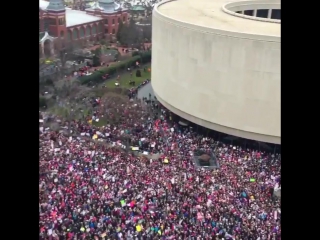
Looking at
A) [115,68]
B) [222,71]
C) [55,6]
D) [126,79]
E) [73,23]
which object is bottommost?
[126,79]

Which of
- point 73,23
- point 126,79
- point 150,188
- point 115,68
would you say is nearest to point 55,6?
point 73,23

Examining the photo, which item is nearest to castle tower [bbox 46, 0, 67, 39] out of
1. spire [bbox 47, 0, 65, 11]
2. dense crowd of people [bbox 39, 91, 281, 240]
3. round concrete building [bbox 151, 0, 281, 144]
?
spire [bbox 47, 0, 65, 11]

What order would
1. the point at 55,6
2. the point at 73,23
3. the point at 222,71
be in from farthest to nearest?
the point at 73,23
the point at 55,6
the point at 222,71

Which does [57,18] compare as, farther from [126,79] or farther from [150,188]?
[150,188]

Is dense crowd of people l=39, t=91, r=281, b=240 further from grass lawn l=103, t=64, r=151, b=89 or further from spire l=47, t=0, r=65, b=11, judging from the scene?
spire l=47, t=0, r=65, b=11

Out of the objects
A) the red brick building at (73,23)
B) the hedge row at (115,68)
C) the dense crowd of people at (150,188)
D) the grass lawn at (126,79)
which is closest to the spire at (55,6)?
the red brick building at (73,23)

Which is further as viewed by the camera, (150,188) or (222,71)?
(222,71)

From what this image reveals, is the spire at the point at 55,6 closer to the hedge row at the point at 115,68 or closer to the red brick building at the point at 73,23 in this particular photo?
the red brick building at the point at 73,23
